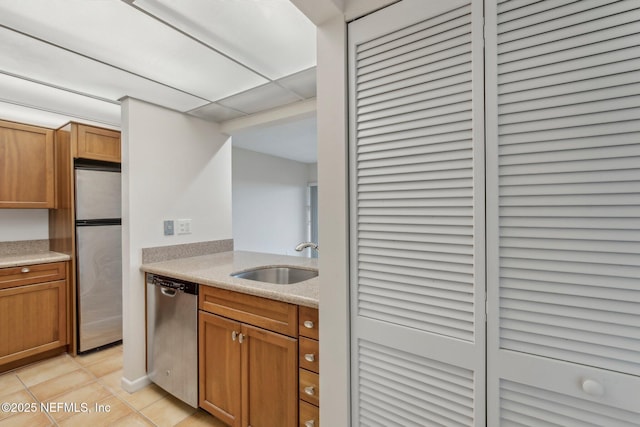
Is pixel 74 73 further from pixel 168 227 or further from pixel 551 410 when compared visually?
pixel 551 410

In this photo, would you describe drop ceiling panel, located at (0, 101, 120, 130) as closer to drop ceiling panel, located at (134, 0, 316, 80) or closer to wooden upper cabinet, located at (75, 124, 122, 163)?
wooden upper cabinet, located at (75, 124, 122, 163)

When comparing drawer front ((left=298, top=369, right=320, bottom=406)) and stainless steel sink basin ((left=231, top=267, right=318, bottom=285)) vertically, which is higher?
stainless steel sink basin ((left=231, top=267, right=318, bottom=285))

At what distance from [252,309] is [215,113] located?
5.69ft

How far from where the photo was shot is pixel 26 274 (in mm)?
2375

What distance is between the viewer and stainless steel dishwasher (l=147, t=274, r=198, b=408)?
179 cm

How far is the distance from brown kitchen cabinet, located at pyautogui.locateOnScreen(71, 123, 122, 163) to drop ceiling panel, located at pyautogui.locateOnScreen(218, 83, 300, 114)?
1.29 m

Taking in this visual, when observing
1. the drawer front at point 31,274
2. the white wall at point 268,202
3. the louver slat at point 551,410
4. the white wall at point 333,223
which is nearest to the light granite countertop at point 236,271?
the white wall at point 333,223

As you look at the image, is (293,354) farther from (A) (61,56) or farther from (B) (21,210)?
(B) (21,210)

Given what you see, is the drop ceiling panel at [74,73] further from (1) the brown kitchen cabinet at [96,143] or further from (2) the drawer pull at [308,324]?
(2) the drawer pull at [308,324]

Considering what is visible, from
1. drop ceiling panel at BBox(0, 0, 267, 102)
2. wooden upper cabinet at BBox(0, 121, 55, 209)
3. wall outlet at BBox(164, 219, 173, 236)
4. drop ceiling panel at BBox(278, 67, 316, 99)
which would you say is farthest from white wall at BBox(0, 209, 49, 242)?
drop ceiling panel at BBox(278, 67, 316, 99)

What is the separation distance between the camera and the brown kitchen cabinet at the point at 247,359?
1.37 metres

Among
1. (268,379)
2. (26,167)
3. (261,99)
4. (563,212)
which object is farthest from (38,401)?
(563,212)

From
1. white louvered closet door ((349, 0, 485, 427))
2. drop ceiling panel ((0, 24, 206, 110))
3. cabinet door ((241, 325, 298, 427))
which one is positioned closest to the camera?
white louvered closet door ((349, 0, 485, 427))

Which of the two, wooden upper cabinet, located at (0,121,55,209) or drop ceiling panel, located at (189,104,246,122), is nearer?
drop ceiling panel, located at (189,104,246,122)
